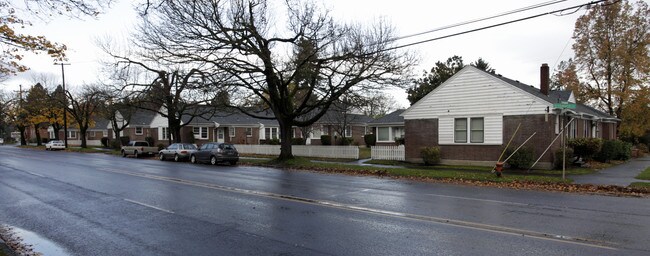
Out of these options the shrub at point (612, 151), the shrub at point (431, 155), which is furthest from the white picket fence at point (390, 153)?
the shrub at point (612, 151)

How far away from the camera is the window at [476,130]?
75.5ft

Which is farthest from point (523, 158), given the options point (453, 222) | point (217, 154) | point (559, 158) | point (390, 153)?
point (217, 154)

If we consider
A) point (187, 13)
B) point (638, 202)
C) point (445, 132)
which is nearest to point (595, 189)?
point (638, 202)

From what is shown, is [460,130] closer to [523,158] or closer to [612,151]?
[523,158]

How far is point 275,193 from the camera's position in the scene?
12727 mm

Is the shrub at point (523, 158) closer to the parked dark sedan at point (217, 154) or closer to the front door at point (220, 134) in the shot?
the parked dark sedan at point (217, 154)

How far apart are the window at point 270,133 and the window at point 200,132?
301 inches

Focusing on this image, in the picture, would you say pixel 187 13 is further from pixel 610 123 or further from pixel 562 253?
pixel 610 123

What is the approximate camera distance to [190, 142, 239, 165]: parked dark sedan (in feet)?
90.7

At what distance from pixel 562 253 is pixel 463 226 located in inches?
80.0

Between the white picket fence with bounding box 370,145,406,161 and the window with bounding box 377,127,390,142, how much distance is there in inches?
591

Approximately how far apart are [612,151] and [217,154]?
24704mm

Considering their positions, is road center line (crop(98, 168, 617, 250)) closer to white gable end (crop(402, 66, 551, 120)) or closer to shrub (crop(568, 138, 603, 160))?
white gable end (crop(402, 66, 551, 120))

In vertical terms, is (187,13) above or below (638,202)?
above
